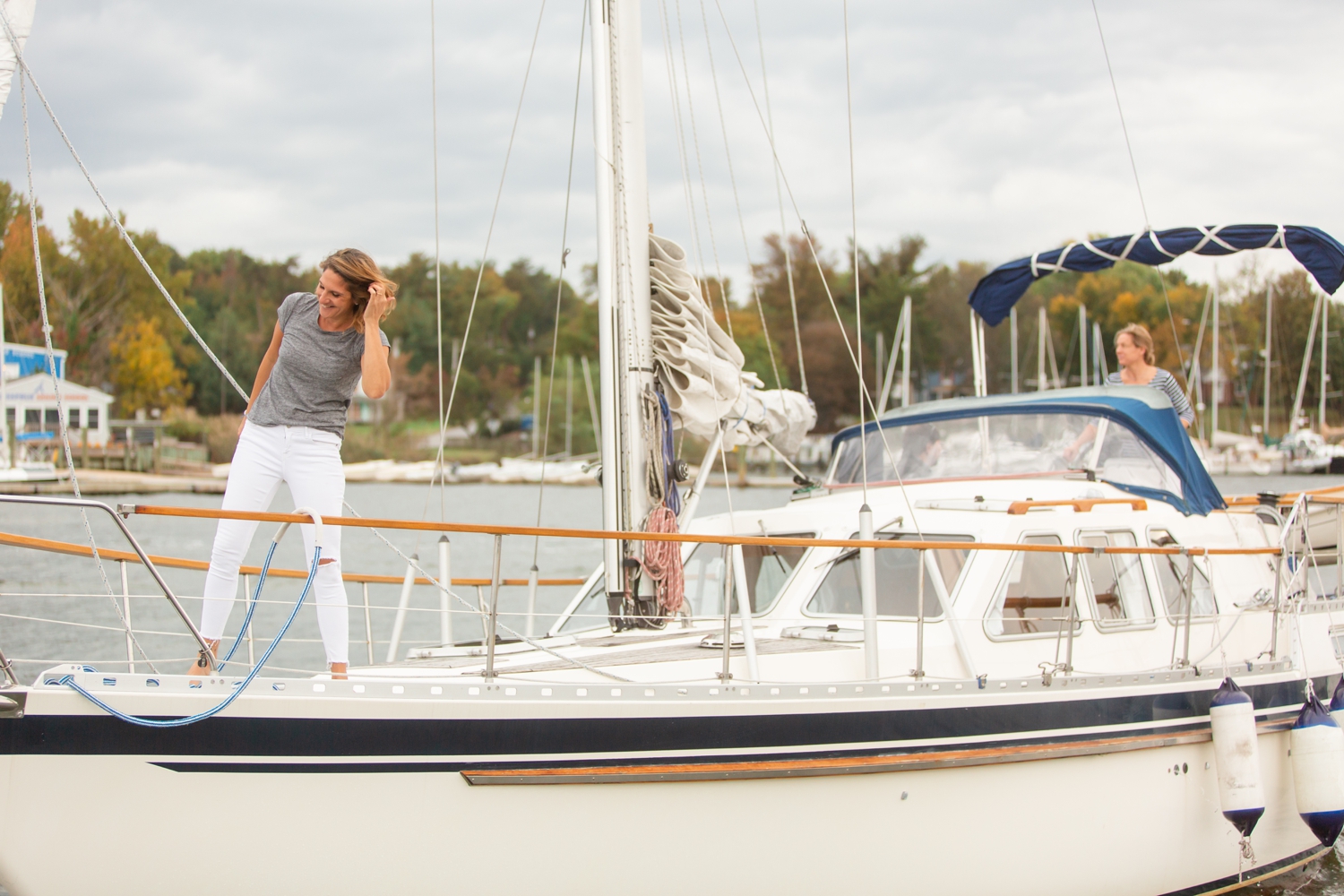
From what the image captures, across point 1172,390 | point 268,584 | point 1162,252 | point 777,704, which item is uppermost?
point 1162,252

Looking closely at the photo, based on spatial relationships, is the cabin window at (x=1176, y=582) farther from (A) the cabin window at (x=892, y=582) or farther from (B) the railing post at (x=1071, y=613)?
(A) the cabin window at (x=892, y=582)

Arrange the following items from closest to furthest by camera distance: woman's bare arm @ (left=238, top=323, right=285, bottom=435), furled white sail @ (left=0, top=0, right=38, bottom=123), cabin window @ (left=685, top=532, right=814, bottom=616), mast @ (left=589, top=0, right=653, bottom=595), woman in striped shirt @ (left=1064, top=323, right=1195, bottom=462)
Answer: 1. furled white sail @ (left=0, top=0, right=38, bottom=123)
2. woman's bare arm @ (left=238, top=323, right=285, bottom=435)
3. mast @ (left=589, top=0, right=653, bottom=595)
4. cabin window @ (left=685, top=532, right=814, bottom=616)
5. woman in striped shirt @ (left=1064, top=323, right=1195, bottom=462)

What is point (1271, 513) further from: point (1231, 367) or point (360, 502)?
point (1231, 367)

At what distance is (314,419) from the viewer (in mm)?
4203

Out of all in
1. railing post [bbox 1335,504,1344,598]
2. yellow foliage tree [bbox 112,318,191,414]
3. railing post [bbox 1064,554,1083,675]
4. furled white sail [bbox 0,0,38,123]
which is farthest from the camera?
yellow foliage tree [bbox 112,318,191,414]

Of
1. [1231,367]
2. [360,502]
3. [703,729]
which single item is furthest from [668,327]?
[1231,367]

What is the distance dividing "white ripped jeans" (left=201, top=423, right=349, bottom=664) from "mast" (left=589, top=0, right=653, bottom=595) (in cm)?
188

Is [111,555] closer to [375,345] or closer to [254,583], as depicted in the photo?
[375,345]

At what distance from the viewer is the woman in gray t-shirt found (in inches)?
159

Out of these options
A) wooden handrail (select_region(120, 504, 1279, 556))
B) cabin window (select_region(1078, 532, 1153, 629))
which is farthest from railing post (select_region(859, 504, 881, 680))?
cabin window (select_region(1078, 532, 1153, 629))

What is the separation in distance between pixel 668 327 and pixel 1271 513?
412 centimetres

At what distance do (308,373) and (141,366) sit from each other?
53367 mm

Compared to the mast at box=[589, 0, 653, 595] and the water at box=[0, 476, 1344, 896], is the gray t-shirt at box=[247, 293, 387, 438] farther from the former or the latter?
the mast at box=[589, 0, 653, 595]

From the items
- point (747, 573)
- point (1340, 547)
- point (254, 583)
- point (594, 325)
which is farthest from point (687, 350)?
point (594, 325)
